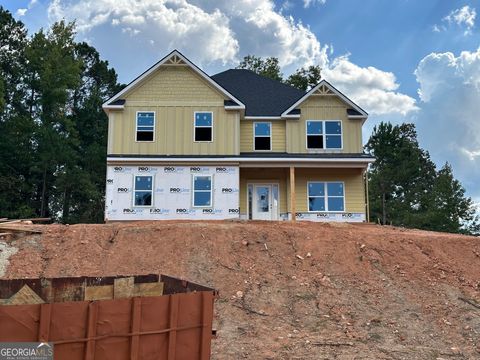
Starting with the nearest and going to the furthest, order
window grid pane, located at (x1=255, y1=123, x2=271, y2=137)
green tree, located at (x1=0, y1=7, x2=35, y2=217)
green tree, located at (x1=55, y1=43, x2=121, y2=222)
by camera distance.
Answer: window grid pane, located at (x1=255, y1=123, x2=271, y2=137) < green tree, located at (x1=0, y1=7, x2=35, y2=217) < green tree, located at (x1=55, y1=43, x2=121, y2=222)

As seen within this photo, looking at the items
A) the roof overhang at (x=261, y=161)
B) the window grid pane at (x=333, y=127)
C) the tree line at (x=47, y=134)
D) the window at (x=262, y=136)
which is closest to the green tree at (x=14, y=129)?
the tree line at (x=47, y=134)

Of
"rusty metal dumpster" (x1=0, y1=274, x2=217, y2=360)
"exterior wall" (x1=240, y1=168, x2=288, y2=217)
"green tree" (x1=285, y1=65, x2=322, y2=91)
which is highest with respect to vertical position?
"green tree" (x1=285, y1=65, x2=322, y2=91)

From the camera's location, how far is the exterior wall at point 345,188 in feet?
72.7

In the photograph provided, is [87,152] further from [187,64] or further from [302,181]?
[302,181]

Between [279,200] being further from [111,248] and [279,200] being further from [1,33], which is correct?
[1,33]

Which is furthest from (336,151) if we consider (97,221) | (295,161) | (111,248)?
(97,221)

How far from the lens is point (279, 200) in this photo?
2283cm

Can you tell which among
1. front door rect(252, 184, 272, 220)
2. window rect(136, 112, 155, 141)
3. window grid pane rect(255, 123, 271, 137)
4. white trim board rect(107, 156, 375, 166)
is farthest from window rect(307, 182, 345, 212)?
window rect(136, 112, 155, 141)

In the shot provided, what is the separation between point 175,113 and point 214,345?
14368mm

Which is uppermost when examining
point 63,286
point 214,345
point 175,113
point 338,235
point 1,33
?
point 1,33

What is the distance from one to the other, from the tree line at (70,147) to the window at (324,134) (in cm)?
1734

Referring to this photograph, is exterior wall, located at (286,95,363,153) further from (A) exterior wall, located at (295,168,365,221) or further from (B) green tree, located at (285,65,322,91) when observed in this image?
(B) green tree, located at (285,65,322,91)

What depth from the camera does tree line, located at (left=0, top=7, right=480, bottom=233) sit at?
115ft

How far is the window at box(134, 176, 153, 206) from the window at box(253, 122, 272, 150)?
18.8 feet
